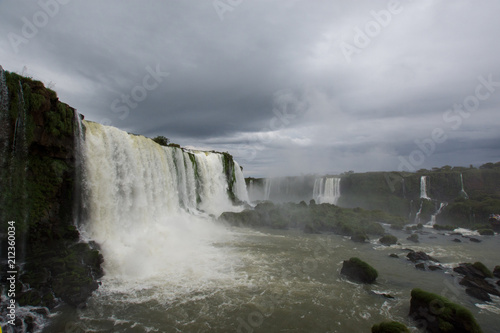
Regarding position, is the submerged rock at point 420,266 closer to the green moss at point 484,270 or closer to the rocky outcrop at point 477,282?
the rocky outcrop at point 477,282

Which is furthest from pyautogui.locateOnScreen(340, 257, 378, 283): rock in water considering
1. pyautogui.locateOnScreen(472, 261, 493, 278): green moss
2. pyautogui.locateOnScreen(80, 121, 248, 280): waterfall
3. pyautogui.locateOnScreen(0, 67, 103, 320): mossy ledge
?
pyautogui.locateOnScreen(0, 67, 103, 320): mossy ledge

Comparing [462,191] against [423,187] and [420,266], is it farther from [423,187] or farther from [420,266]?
[420,266]

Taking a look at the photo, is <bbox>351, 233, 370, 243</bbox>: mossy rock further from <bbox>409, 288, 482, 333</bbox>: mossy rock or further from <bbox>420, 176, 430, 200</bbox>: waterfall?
<bbox>420, 176, 430, 200</bbox>: waterfall

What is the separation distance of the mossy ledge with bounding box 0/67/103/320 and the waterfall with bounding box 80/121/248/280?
96 centimetres

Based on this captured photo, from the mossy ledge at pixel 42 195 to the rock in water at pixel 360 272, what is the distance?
11260 mm

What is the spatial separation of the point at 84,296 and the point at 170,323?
3734 millimetres

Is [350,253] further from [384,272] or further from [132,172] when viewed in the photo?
[132,172]

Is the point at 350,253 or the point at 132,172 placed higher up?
the point at 132,172

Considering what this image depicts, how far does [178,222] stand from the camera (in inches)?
856

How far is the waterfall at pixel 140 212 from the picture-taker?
12991mm

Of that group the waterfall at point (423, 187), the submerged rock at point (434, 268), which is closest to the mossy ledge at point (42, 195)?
the submerged rock at point (434, 268)

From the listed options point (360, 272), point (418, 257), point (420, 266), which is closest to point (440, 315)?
point (360, 272)

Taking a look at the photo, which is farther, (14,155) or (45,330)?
(14,155)

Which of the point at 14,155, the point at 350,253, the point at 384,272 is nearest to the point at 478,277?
the point at 384,272
